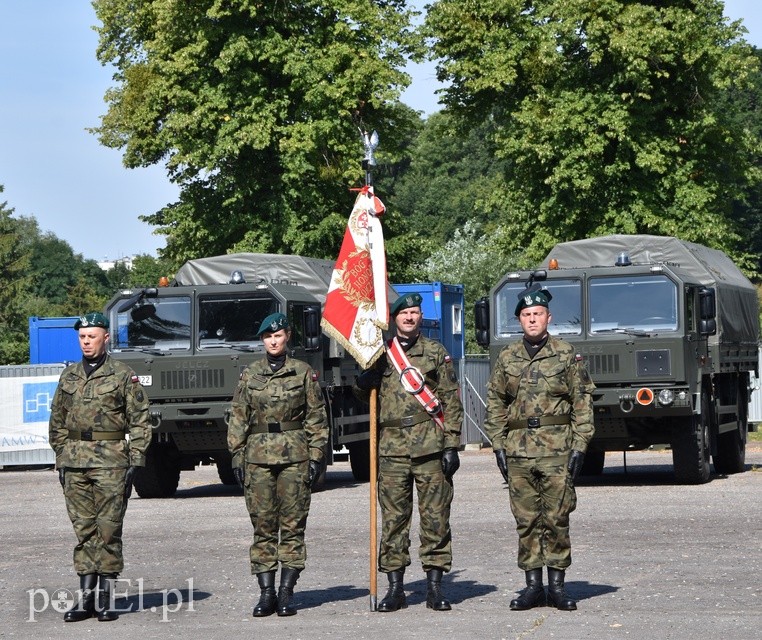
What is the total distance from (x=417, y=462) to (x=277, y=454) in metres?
0.91

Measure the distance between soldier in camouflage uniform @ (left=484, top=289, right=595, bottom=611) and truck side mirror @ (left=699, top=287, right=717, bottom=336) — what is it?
9819 millimetres

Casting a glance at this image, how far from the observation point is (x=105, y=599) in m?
10.0

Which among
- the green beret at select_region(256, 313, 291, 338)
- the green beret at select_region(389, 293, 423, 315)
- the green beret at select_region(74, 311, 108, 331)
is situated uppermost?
the green beret at select_region(389, 293, 423, 315)

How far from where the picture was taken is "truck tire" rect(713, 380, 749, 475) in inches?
902

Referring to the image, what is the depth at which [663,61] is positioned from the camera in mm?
34906

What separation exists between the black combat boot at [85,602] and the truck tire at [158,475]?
10328 millimetres

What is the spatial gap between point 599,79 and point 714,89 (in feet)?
8.74

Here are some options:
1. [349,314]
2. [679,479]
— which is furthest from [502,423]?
[679,479]

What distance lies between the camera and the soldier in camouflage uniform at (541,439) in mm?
9812

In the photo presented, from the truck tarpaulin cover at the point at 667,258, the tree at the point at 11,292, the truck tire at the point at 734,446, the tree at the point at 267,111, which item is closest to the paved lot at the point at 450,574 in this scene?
the truck tire at the point at 734,446

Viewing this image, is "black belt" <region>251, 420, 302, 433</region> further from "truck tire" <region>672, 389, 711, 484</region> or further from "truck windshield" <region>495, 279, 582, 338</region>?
"truck tire" <region>672, 389, 711, 484</region>

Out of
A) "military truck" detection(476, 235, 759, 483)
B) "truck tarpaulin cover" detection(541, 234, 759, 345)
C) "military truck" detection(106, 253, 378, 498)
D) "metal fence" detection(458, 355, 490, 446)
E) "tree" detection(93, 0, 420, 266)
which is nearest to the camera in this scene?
"military truck" detection(476, 235, 759, 483)

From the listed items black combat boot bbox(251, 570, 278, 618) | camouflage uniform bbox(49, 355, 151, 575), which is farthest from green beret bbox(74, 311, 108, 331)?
black combat boot bbox(251, 570, 278, 618)

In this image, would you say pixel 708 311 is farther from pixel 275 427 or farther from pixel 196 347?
pixel 275 427
